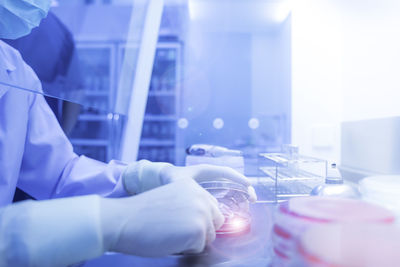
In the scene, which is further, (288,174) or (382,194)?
(288,174)

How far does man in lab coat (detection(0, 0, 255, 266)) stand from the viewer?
15.0 inches

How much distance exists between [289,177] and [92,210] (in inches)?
27.4

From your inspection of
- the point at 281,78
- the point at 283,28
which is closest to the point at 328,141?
the point at 281,78

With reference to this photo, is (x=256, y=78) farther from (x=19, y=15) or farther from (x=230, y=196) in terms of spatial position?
(x=19, y=15)

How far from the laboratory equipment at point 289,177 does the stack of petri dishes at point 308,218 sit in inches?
15.6

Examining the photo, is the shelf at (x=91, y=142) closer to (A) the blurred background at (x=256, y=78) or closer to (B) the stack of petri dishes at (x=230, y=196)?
(A) the blurred background at (x=256, y=78)

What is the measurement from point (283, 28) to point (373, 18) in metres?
0.52

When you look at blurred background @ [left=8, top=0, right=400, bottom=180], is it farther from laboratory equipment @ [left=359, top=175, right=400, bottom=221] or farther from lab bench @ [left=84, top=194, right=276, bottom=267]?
lab bench @ [left=84, top=194, right=276, bottom=267]

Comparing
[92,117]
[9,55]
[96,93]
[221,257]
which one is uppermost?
[96,93]

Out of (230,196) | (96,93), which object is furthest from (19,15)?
(96,93)

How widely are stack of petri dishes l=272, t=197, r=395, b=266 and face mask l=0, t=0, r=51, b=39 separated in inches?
36.8

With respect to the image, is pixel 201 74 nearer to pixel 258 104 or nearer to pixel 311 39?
pixel 258 104

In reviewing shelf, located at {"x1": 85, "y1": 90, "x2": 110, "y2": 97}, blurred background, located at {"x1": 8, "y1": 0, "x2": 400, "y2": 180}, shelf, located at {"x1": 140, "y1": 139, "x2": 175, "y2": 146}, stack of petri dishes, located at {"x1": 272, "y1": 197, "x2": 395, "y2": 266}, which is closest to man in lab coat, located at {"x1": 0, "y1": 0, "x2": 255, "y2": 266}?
stack of petri dishes, located at {"x1": 272, "y1": 197, "x2": 395, "y2": 266}

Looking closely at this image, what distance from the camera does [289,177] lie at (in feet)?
2.83
